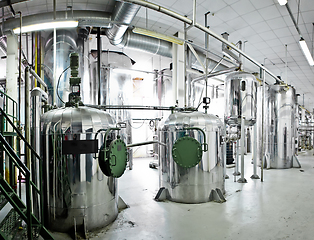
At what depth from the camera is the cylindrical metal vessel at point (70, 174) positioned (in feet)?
8.79

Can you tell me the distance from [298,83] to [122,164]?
12.6m

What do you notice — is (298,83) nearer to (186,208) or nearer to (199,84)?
(199,84)

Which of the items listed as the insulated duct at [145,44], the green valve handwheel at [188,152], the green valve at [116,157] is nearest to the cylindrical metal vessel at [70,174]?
the green valve at [116,157]

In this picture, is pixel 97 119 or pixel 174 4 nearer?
pixel 97 119

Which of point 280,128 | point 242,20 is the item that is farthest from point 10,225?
point 280,128

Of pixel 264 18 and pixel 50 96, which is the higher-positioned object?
pixel 264 18

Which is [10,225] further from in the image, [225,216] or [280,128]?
[280,128]

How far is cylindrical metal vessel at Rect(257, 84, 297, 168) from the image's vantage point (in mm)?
7344

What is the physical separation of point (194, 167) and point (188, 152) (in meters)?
0.36

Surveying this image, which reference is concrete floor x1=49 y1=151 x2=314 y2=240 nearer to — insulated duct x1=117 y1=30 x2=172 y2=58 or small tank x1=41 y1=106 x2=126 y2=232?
small tank x1=41 y1=106 x2=126 y2=232

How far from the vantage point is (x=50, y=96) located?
4.66 meters

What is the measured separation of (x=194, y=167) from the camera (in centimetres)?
380

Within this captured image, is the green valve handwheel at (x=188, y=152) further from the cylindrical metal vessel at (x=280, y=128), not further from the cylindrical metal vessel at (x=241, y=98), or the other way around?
the cylindrical metal vessel at (x=280, y=128)

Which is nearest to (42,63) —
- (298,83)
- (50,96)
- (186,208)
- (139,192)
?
(50,96)
